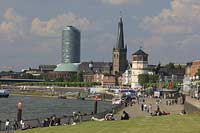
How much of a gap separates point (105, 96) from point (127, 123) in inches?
5685

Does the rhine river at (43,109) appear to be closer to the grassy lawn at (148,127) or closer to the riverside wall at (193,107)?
the riverside wall at (193,107)

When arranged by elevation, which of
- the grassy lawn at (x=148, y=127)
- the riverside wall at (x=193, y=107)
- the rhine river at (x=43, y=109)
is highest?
the riverside wall at (x=193, y=107)

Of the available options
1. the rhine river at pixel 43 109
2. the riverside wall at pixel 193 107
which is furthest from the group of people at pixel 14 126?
the rhine river at pixel 43 109

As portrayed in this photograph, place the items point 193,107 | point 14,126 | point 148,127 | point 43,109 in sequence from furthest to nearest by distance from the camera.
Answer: point 43,109
point 193,107
point 14,126
point 148,127

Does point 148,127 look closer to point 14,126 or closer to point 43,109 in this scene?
point 14,126

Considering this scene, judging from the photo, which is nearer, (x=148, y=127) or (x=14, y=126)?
(x=148, y=127)

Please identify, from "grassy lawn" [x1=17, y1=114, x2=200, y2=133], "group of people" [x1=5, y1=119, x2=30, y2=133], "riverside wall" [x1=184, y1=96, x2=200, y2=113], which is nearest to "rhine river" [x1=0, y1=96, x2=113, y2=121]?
"riverside wall" [x1=184, y1=96, x2=200, y2=113]

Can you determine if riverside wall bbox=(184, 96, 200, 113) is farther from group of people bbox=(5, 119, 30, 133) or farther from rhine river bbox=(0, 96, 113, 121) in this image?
rhine river bbox=(0, 96, 113, 121)

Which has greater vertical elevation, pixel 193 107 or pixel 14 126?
pixel 193 107

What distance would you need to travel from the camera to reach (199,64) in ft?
612

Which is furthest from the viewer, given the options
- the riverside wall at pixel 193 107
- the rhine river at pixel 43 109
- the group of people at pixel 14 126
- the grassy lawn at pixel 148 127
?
the rhine river at pixel 43 109

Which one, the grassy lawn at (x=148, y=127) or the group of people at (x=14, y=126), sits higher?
the grassy lawn at (x=148, y=127)

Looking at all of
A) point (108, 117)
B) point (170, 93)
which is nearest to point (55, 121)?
point (108, 117)

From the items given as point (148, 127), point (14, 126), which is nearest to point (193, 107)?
point (14, 126)
